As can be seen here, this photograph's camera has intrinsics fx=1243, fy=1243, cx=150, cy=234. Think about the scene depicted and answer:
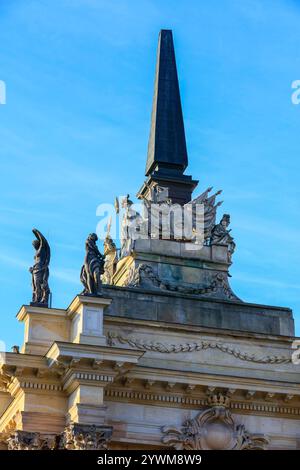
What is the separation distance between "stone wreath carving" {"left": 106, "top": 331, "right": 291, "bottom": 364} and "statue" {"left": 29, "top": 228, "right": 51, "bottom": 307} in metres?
2.39

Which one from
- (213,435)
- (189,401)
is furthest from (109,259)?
(213,435)

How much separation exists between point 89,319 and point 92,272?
60.2 inches

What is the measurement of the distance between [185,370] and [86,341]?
11.6 feet

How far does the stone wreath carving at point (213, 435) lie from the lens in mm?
38500

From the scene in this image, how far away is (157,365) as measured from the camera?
39.4 m

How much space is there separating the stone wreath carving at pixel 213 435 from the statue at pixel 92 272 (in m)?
4.86

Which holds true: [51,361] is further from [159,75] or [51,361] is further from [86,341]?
[159,75]

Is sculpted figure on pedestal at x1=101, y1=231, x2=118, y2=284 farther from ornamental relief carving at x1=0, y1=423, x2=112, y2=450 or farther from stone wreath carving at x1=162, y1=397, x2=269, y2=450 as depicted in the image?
ornamental relief carving at x1=0, y1=423, x2=112, y2=450

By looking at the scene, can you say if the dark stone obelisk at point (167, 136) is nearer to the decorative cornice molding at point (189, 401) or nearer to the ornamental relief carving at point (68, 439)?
the decorative cornice molding at point (189, 401)

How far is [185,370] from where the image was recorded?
128 ft

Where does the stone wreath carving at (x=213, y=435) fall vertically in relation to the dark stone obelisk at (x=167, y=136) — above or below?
below

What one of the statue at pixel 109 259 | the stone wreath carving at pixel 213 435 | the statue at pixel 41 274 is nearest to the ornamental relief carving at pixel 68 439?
the stone wreath carving at pixel 213 435

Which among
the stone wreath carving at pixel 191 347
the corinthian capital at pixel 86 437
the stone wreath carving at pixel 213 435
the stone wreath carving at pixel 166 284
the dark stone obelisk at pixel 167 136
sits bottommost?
the corinthian capital at pixel 86 437

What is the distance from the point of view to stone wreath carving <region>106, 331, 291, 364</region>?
129 ft
